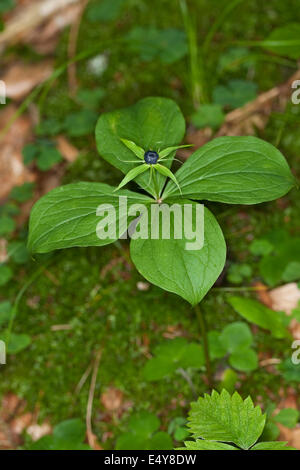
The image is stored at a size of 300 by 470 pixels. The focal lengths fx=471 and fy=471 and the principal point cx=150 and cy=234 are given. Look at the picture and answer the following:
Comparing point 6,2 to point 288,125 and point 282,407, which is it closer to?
point 288,125

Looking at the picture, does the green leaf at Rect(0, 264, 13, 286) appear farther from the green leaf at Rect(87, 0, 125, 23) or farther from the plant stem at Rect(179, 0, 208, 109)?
the green leaf at Rect(87, 0, 125, 23)

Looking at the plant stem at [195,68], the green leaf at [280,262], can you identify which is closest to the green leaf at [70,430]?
the green leaf at [280,262]

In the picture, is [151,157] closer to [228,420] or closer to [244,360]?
[228,420]

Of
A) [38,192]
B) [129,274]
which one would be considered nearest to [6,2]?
[38,192]

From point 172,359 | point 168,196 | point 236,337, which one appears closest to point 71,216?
point 168,196

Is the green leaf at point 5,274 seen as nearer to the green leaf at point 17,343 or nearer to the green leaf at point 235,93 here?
the green leaf at point 17,343
